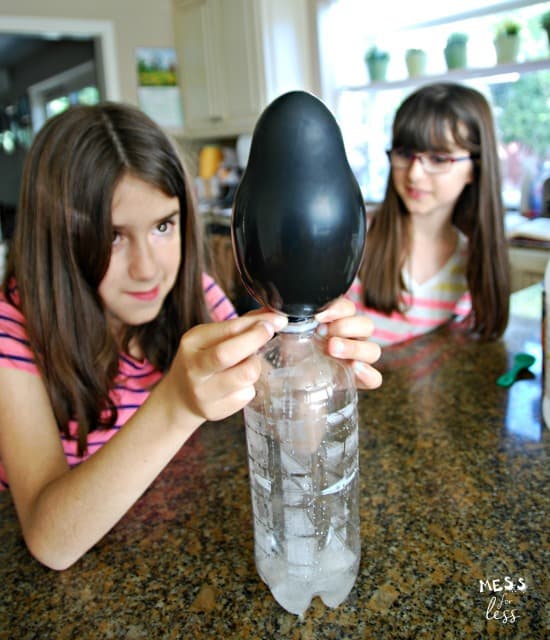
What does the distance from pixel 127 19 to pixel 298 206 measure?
166 inches

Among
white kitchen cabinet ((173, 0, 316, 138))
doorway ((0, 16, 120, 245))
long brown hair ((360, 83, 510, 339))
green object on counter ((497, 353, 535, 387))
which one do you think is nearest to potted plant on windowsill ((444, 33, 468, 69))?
white kitchen cabinet ((173, 0, 316, 138))

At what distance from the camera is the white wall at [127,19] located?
3793 mm

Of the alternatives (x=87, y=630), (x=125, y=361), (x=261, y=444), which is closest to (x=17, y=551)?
(x=87, y=630)

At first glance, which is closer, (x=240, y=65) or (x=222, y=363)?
(x=222, y=363)

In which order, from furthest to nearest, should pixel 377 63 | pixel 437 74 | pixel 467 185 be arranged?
pixel 377 63, pixel 437 74, pixel 467 185

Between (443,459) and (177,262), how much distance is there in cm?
49

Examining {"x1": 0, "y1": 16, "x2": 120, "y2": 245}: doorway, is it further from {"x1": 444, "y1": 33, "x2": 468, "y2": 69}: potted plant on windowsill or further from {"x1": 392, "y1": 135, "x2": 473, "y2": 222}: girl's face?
{"x1": 392, "y1": 135, "x2": 473, "y2": 222}: girl's face

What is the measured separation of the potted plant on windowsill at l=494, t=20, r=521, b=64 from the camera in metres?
2.68

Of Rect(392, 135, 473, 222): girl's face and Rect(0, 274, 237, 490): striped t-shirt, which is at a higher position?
Rect(392, 135, 473, 222): girl's face

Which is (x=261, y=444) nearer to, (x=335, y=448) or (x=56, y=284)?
(x=335, y=448)

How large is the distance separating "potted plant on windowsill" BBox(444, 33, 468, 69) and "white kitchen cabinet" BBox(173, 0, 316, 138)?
0.94 meters

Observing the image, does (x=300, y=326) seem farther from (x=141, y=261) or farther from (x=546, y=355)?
(x=546, y=355)

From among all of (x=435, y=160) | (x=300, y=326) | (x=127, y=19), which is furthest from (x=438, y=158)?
(x=127, y=19)

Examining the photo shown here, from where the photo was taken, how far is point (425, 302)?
64.9 inches
